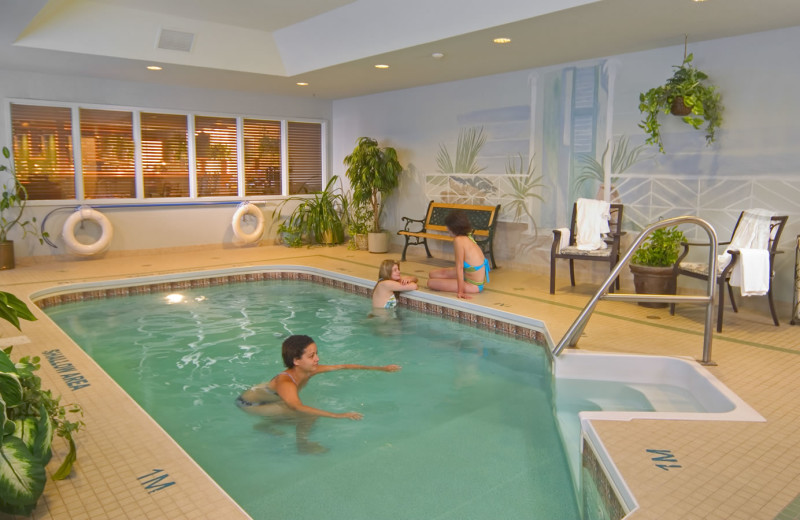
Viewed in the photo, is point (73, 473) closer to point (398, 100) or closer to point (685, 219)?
point (685, 219)

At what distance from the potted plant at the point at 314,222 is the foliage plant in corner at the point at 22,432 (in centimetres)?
798

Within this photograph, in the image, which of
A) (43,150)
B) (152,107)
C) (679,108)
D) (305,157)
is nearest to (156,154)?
(152,107)

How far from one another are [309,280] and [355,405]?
13.9 feet

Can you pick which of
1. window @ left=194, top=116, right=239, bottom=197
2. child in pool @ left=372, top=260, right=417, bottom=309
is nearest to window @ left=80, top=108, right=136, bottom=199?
window @ left=194, top=116, right=239, bottom=197

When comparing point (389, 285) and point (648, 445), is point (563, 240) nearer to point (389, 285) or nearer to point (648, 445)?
point (389, 285)

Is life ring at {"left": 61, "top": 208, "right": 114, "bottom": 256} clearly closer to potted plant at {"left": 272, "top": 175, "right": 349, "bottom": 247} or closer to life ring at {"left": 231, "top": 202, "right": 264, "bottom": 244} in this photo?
life ring at {"left": 231, "top": 202, "right": 264, "bottom": 244}

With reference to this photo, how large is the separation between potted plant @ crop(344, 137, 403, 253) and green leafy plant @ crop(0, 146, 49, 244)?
4385mm

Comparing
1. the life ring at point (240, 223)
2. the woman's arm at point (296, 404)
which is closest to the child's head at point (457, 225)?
the woman's arm at point (296, 404)

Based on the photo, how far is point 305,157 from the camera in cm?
1104

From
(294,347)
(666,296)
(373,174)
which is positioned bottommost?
(294,347)

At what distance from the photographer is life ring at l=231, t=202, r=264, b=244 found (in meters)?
9.74

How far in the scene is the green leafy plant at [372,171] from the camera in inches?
373

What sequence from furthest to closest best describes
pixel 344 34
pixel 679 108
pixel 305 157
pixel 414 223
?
1. pixel 305 157
2. pixel 414 223
3. pixel 344 34
4. pixel 679 108

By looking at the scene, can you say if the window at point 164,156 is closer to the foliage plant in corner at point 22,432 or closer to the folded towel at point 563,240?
the folded towel at point 563,240
